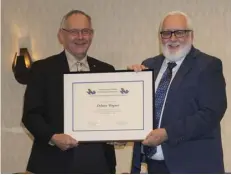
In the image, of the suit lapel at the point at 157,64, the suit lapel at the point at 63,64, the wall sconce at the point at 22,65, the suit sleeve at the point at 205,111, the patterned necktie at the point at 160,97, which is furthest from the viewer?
the wall sconce at the point at 22,65

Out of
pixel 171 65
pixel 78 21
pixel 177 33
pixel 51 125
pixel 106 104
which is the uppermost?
pixel 78 21

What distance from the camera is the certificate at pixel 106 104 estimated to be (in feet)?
8.27

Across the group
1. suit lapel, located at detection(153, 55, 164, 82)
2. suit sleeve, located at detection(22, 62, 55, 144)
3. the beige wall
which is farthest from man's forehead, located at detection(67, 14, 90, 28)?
the beige wall

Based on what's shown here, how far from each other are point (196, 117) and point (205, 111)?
60 millimetres

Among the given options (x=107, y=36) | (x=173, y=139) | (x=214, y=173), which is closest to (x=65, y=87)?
(x=173, y=139)

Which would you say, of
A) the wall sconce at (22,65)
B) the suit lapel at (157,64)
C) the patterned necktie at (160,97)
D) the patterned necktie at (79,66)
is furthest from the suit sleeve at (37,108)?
the wall sconce at (22,65)

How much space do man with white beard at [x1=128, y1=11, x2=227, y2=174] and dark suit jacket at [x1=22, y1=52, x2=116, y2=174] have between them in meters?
0.38

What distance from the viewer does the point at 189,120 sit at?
7.72 feet

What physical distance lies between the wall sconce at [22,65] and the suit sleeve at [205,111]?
1.88 m

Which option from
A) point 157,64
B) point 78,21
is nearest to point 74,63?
point 78,21

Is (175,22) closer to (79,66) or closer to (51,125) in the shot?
(79,66)

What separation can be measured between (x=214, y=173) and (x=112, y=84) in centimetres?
73

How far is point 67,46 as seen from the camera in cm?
278

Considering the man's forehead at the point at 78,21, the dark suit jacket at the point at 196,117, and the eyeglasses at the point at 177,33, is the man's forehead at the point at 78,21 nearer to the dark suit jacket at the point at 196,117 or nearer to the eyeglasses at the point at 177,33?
the eyeglasses at the point at 177,33
